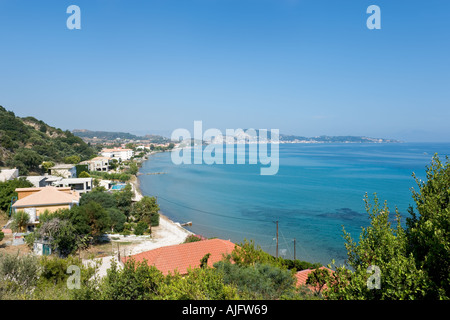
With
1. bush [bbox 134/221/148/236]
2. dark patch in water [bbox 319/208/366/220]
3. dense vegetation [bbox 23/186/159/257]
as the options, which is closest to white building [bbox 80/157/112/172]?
dense vegetation [bbox 23/186/159/257]

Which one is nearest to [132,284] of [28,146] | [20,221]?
[20,221]

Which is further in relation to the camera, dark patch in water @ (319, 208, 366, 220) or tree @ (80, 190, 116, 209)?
dark patch in water @ (319, 208, 366, 220)

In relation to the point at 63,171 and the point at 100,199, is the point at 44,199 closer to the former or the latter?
the point at 100,199

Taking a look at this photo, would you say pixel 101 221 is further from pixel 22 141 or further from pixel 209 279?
pixel 22 141

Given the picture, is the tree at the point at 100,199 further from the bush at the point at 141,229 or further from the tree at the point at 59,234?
the tree at the point at 59,234

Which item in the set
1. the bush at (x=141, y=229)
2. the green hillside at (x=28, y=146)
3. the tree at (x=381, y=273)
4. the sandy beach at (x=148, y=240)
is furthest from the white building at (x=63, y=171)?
the tree at (x=381, y=273)

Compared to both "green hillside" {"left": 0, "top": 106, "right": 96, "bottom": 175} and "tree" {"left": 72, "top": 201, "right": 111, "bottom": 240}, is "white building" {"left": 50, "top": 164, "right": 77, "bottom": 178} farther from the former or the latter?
"tree" {"left": 72, "top": 201, "right": 111, "bottom": 240}
